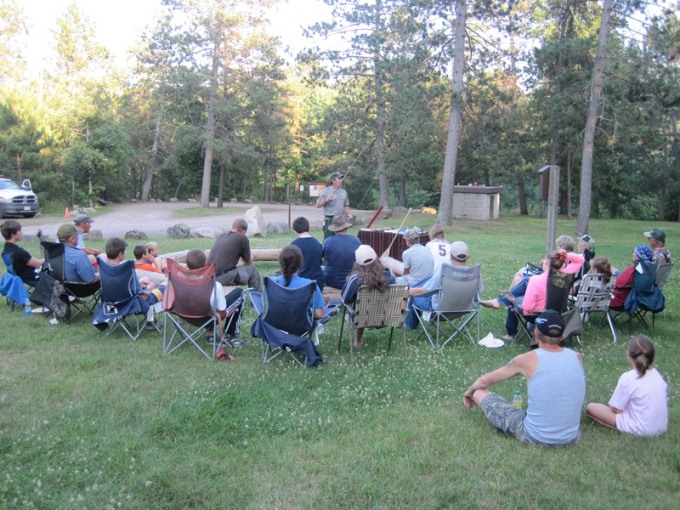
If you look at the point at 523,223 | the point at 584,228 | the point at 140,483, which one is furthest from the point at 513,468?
the point at 523,223

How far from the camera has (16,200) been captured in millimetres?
22797

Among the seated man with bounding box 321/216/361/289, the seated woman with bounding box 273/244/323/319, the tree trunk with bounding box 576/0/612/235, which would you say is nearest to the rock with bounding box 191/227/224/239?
the seated man with bounding box 321/216/361/289

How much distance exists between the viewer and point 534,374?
3969mm

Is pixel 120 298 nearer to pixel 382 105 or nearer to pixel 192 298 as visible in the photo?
pixel 192 298

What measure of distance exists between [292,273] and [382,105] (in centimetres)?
1982

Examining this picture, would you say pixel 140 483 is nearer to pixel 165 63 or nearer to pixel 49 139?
pixel 49 139

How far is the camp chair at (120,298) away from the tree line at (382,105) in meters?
15.0

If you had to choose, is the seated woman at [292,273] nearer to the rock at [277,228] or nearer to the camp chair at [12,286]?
the camp chair at [12,286]

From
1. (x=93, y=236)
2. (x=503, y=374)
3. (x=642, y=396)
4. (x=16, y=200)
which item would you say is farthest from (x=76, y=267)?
(x=16, y=200)

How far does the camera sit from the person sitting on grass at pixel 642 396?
402 centimetres

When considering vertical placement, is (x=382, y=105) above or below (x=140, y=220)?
above

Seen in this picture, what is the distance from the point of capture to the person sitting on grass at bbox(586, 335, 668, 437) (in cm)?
402

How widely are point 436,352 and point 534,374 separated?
2098mm

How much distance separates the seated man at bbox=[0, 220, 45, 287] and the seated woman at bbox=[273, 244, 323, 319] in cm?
343
